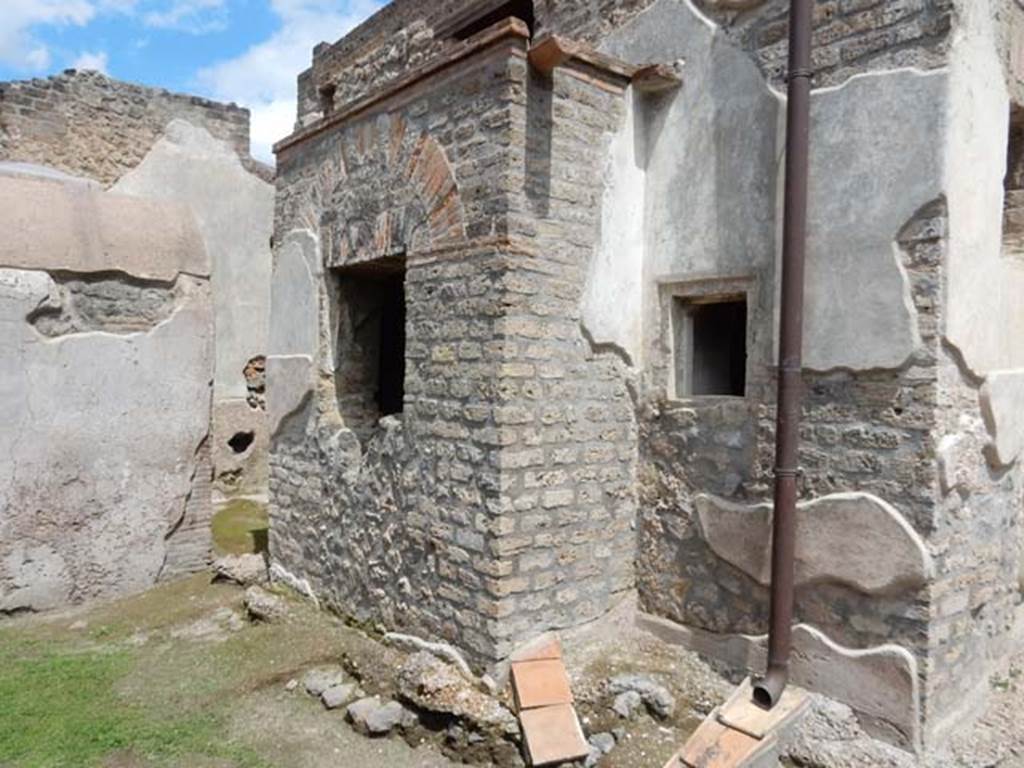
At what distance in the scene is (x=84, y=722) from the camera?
11.8 feet

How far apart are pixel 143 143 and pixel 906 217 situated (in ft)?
29.8

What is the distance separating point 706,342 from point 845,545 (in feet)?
4.46

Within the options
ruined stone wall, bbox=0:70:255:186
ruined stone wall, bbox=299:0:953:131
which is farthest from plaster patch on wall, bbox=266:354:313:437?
ruined stone wall, bbox=0:70:255:186

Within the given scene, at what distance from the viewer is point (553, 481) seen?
384 cm

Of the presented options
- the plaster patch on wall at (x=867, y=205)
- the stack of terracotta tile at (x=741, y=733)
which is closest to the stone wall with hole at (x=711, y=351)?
the plaster patch on wall at (x=867, y=205)

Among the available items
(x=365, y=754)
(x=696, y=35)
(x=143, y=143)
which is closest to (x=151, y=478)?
(x=365, y=754)

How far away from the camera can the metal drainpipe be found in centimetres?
332

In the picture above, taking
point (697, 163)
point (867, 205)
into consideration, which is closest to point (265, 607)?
point (697, 163)

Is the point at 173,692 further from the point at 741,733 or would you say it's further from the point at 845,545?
the point at 845,545

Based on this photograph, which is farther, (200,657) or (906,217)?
(200,657)

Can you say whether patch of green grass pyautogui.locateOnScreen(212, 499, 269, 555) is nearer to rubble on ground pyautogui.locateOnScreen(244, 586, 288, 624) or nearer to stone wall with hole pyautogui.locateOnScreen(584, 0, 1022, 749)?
rubble on ground pyautogui.locateOnScreen(244, 586, 288, 624)

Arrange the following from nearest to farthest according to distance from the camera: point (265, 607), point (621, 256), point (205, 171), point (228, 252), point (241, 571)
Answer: point (621, 256), point (265, 607), point (241, 571), point (205, 171), point (228, 252)

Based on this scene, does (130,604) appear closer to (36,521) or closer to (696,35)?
(36,521)

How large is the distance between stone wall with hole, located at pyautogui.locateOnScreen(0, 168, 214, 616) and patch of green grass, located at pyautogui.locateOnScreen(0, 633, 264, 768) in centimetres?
90
